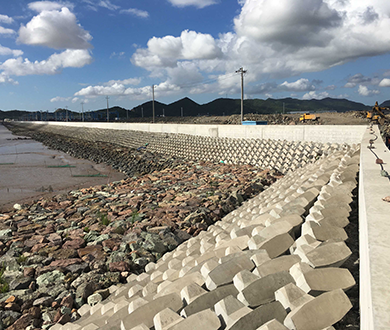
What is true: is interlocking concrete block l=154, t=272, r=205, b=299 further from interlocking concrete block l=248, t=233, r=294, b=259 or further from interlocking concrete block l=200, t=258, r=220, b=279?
interlocking concrete block l=248, t=233, r=294, b=259

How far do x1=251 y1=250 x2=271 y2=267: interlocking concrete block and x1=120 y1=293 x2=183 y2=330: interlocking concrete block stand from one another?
0.79 metres

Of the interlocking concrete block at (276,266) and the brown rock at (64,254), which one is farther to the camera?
the brown rock at (64,254)

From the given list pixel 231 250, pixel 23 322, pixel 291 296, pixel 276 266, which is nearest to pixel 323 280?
pixel 291 296

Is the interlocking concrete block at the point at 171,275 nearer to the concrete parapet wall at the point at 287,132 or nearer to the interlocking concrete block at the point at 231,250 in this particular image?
the interlocking concrete block at the point at 231,250

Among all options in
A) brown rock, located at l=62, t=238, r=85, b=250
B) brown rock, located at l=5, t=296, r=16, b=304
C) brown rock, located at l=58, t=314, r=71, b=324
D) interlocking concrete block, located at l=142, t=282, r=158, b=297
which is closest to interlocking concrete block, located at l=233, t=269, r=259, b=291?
interlocking concrete block, located at l=142, t=282, r=158, b=297

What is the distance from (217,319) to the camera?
2096 mm

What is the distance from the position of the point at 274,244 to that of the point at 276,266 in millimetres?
461

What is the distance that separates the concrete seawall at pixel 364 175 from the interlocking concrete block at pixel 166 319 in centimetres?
130

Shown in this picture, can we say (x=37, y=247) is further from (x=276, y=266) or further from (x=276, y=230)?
(x=276, y=266)

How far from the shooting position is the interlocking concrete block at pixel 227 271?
2.64 metres

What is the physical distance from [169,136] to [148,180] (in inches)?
469

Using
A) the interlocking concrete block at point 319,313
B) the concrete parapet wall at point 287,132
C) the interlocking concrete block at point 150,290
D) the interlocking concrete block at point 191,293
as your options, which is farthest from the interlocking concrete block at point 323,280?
the concrete parapet wall at point 287,132

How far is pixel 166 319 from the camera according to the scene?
2.30 m

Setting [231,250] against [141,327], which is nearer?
[141,327]
